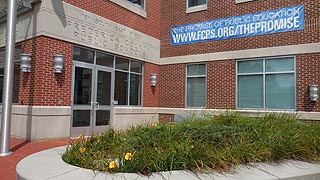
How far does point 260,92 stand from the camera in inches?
481

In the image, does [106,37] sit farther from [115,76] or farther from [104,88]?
[104,88]

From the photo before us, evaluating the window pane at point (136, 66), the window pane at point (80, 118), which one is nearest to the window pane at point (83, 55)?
the window pane at point (80, 118)

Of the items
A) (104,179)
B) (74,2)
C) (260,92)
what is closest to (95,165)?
(104,179)

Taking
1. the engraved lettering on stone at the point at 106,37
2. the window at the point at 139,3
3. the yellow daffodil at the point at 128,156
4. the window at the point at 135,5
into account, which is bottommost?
the yellow daffodil at the point at 128,156

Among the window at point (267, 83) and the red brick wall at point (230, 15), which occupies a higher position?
the red brick wall at point (230, 15)

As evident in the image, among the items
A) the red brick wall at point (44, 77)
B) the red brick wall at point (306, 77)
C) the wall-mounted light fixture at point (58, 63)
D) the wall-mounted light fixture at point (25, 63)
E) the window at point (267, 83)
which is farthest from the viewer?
Result: the window at point (267, 83)

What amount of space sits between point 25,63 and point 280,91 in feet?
31.5

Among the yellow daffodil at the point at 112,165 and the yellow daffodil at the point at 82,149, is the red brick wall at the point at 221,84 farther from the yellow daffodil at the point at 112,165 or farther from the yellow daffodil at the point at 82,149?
the yellow daffodil at the point at 112,165

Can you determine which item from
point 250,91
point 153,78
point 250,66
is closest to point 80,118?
point 153,78

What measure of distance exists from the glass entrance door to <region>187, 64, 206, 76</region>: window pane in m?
4.02

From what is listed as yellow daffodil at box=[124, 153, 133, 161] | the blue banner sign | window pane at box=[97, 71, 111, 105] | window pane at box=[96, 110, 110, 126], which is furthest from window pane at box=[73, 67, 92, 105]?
yellow daffodil at box=[124, 153, 133, 161]

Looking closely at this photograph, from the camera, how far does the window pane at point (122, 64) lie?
496 inches

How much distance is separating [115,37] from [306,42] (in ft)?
25.0

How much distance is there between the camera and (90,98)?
11.0m
